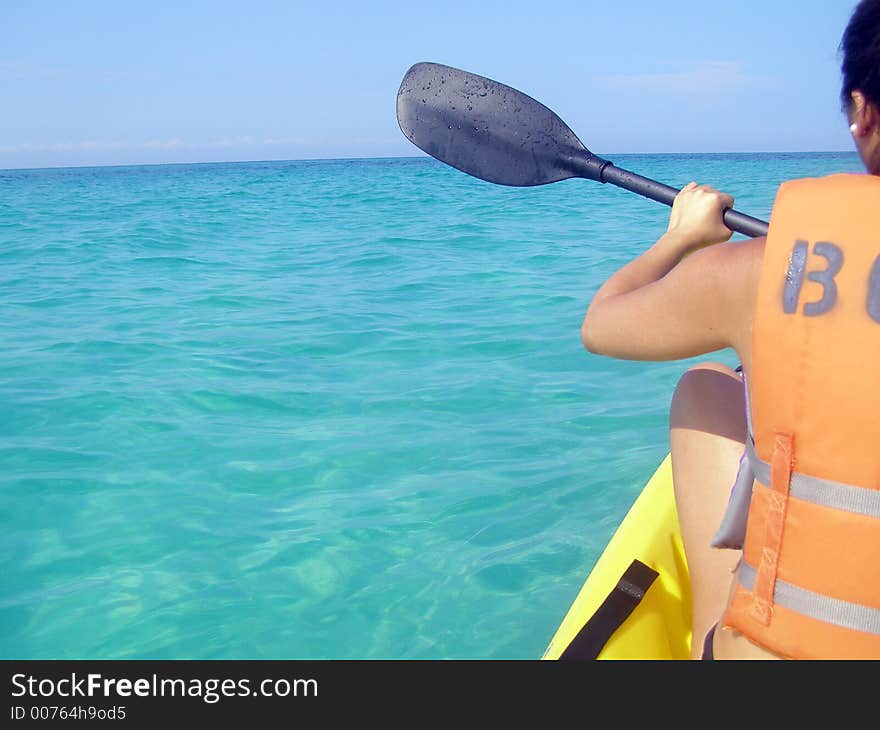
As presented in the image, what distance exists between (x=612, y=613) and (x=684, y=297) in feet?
2.81

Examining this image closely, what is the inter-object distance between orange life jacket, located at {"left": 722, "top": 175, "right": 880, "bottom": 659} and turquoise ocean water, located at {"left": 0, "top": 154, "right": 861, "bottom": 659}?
1.72m

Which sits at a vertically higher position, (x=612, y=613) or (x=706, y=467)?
(x=706, y=467)

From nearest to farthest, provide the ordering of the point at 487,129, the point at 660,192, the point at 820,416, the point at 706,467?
the point at 820,416
the point at 706,467
the point at 660,192
the point at 487,129

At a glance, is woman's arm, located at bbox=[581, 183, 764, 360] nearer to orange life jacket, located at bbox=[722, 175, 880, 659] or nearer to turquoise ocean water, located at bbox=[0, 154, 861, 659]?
orange life jacket, located at bbox=[722, 175, 880, 659]

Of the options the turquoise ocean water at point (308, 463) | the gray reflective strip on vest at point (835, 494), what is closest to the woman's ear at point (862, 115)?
the gray reflective strip on vest at point (835, 494)

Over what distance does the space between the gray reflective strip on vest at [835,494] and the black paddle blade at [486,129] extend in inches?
48.2

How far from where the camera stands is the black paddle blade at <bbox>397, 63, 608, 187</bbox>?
90.0 inches

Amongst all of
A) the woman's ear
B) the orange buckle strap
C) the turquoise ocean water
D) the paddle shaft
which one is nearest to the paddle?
the paddle shaft

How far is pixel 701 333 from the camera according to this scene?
4.02 ft

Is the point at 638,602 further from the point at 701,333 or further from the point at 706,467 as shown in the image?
the point at 701,333

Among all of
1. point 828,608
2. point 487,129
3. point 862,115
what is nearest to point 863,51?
point 862,115

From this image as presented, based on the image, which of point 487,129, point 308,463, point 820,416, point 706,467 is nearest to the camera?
point 820,416

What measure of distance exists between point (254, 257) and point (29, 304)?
10.7ft
